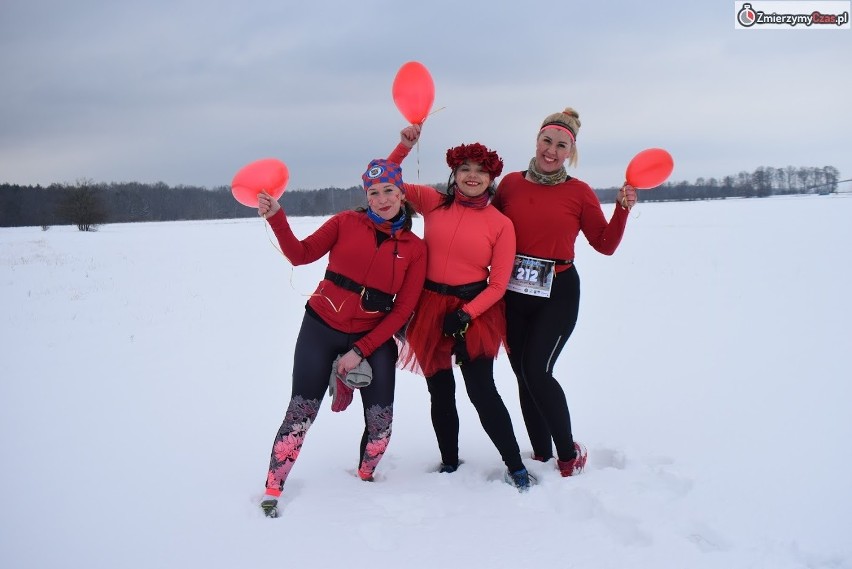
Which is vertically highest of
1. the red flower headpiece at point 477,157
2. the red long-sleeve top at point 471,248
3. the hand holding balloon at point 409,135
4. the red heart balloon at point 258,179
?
the hand holding balloon at point 409,135

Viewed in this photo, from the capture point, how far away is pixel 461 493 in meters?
3.32

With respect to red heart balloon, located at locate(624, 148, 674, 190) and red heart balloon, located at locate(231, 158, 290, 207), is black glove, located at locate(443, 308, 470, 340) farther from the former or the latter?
red heart balloon, located at locate(624, 148, 674, 190)

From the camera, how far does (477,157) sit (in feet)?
10.3

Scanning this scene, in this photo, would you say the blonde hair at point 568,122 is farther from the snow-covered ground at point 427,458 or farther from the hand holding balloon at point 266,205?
the snow-covered ground at point 427,458

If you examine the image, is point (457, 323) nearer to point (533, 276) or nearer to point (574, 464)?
point (533, 276)

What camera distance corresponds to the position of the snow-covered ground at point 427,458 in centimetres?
277

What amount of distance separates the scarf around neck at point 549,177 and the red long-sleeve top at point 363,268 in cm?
86

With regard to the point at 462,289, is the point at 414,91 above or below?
above

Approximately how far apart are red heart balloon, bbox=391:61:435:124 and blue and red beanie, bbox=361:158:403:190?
0.50 metres

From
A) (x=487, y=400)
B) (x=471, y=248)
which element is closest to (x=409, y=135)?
(x=471, y=248)

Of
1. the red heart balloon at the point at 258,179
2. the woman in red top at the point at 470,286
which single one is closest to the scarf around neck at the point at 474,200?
the woman in red top at the point at 470,286

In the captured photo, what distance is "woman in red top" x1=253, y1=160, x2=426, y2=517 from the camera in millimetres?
3146

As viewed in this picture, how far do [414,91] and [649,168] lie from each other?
5.10 feet

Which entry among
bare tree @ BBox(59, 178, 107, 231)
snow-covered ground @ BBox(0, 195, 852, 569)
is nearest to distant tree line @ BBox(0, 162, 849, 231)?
bare tree @ BBox(59, 178, 107, 231)
